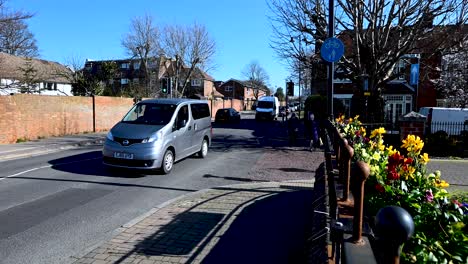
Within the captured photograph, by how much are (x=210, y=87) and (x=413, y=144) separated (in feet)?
259

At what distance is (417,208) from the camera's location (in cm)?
252

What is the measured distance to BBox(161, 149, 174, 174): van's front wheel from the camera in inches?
387

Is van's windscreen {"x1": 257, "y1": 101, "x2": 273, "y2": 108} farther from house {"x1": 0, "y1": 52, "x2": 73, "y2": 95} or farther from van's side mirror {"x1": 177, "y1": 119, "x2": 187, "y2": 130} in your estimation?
van's side mirror {"x1": 177, "y1": 119, "x2": 187, "y2": 130}

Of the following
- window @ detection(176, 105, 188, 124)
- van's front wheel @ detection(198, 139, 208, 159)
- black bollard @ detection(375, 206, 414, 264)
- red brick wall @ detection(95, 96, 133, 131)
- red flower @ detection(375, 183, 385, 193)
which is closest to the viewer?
black bollard @ detection(375, 206, 414, 264)

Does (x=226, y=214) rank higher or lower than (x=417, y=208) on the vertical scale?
lower

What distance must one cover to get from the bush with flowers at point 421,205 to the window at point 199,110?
27.1 feet

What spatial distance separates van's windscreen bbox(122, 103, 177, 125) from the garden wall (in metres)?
8.97

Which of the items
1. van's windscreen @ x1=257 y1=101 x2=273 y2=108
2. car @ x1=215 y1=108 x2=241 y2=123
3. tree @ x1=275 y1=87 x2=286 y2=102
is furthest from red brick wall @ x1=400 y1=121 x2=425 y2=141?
tree @ x1=275 y1=87 x2=286 y2=102

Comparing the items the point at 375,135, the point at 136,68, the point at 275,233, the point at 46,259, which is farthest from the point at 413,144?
the point at 136,68

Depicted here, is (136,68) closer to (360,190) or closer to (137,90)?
(137,90)

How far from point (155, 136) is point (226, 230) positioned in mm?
4656

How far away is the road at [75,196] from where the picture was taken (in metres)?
5.08

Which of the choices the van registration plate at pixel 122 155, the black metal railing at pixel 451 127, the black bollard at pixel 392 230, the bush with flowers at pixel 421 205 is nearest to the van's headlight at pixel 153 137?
the van registration plate at pixel 122 155

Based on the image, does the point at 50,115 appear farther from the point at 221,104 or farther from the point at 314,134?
the point at 221,104
